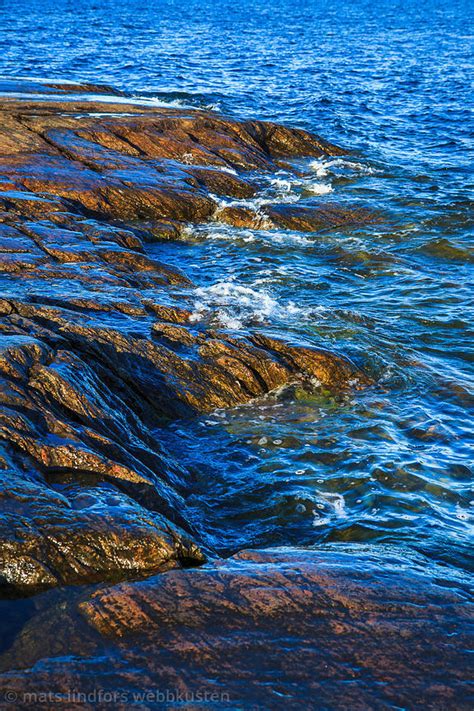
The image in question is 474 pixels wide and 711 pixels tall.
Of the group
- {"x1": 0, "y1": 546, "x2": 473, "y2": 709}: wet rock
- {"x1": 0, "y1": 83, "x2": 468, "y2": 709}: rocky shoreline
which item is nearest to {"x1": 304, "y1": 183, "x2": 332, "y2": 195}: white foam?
{"x1": 0, "y1": 83, "x2": 468, "y2": 709}: rocky shoreline

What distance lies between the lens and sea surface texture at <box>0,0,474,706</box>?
28.1ft

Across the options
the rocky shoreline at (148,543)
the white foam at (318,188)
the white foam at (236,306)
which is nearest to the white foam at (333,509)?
the rocky shoreline at (148,543)

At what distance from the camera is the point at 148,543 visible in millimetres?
5902

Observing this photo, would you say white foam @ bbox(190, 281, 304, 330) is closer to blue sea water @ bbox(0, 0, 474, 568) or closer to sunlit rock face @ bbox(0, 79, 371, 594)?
blue sea water @ bbox(0, 0, 474, 568)

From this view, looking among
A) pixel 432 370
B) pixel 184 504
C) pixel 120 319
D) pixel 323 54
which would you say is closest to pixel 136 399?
pixel 120 319

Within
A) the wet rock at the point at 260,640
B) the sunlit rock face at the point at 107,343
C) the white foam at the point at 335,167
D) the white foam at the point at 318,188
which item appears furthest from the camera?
the white foam at the point at 335,167

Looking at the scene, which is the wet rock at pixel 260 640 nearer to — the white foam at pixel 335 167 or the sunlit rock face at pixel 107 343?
the sunlit rock face at pixel 107 343

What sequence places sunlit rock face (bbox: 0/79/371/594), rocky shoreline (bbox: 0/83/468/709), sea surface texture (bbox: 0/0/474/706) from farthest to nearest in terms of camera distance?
sea surface texture (bbox: 0/0/474/706)
sunlit rock face (bbox: 0/79/371/594)
rocky shoreline (bbox: 0/83/468/709)

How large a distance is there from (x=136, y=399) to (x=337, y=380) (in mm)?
2977

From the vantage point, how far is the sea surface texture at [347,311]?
28.1ft

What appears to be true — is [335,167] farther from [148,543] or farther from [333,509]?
[148,543]

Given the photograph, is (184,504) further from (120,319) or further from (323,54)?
(323,54)

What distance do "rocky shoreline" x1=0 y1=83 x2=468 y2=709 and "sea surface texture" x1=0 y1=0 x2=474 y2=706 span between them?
0.54m

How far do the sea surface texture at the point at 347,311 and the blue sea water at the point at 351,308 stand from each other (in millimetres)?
31
